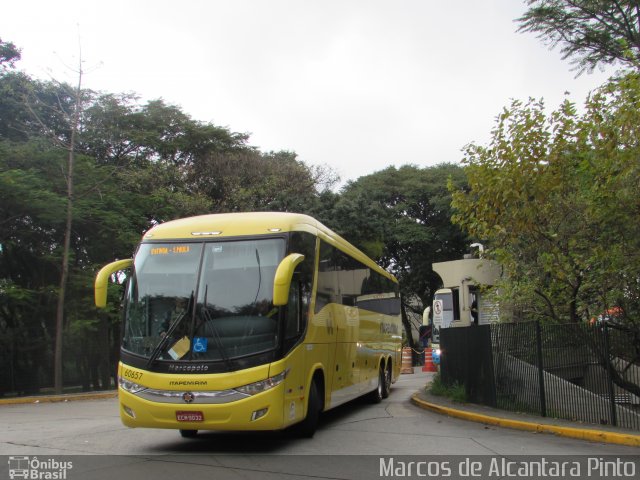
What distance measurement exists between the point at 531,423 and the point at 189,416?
5.82 metres

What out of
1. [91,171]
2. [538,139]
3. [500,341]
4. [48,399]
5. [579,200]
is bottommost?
[48,399]

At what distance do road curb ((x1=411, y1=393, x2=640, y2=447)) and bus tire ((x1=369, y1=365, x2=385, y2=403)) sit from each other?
2692 millimetres

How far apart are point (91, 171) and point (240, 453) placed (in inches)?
678

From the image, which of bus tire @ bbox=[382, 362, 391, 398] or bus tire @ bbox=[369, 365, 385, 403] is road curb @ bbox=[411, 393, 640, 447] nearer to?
bus tire @ bbox=[369, 365, 385, 403]

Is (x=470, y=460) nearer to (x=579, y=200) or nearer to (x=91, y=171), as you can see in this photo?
(x=579, y=200)

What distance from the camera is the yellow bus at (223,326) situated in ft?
26.5

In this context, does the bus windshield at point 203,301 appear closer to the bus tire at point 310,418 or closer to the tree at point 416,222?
the bus tire at point 310,418

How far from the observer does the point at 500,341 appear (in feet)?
40.3

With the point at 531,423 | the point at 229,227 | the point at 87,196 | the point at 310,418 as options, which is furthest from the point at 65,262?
the point at 531,423

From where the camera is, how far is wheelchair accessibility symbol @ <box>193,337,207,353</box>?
27.0 ft

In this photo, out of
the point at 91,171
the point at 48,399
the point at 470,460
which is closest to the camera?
the point at 470,460

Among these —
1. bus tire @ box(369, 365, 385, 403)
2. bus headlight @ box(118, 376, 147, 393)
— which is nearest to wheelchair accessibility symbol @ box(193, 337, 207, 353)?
bus headlight @ box(118, 376, 147, 393)

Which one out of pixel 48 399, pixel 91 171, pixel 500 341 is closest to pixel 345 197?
pixel 91 171

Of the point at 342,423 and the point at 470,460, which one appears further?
the point at 342,423
